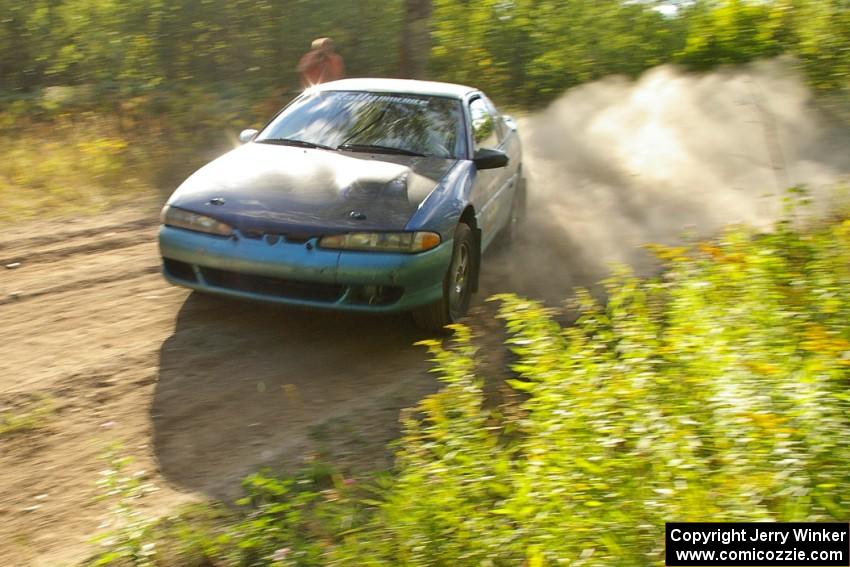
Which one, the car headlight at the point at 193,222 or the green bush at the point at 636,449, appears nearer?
the green bush at the point at 636,449

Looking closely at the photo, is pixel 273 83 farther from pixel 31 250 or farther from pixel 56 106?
pixel 31 250

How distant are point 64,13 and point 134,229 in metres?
6.37

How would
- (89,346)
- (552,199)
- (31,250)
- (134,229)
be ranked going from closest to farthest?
(89,346)
(31,250)
(134,229)
(552,199)

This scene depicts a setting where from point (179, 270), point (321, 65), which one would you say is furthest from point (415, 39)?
point (179, 270)

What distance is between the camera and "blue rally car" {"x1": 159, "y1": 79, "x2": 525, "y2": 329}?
543 centimetres

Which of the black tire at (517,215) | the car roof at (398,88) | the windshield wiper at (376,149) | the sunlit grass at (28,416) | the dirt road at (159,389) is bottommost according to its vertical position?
the black tire at (517,215)

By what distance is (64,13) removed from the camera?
43.6 feet

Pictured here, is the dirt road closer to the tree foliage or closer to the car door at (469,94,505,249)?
the car door at (469,94,505,249)

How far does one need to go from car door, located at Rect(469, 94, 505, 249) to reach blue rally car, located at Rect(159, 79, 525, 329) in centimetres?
3

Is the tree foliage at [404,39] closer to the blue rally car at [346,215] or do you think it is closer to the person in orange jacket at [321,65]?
the person in orange jacket at [321,65]

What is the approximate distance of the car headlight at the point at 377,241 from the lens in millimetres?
5410

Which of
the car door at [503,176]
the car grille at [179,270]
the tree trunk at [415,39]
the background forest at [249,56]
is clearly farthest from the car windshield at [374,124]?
the tree trunk at [415,39]

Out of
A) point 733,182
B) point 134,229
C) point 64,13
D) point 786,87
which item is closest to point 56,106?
point 64,13

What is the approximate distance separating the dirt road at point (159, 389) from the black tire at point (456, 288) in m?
0.22
